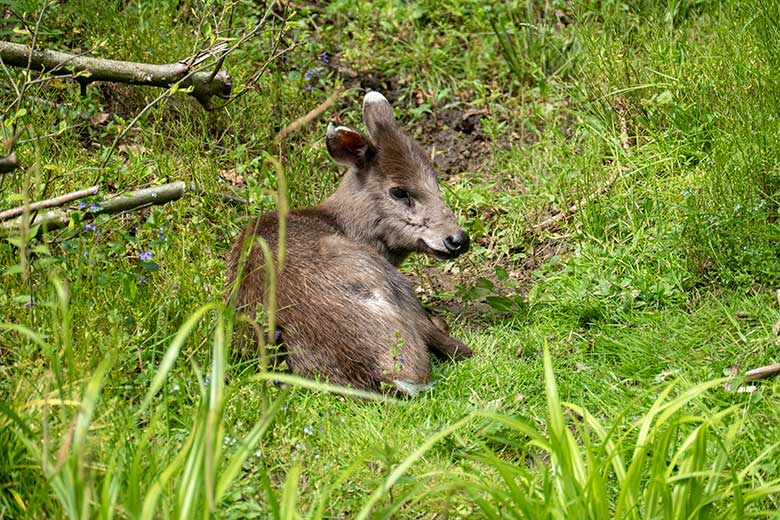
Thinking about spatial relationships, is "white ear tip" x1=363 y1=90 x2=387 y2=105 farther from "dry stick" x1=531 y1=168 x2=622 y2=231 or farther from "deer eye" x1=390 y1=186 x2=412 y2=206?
"dry stick" x1=531 y1=168 x2=622 y2=231

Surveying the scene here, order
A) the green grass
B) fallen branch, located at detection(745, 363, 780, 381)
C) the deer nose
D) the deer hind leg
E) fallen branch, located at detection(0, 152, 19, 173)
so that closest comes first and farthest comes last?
1. the green grass
2. fallen branch, located at detection(0, 152, 19, 173)
3. fallen branch, located at detection(745, 363, 780, 381)
4. the deer hind leg
5. the deer nose

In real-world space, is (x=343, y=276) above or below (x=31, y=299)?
below

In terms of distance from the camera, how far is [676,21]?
8.20 metres

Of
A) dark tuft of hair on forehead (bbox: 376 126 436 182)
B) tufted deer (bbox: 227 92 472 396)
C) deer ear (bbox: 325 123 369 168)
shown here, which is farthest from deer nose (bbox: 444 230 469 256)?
deer ear (bbox: 325 123 369 168)

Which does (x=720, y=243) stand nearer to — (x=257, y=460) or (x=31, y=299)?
(x=257, y=460)

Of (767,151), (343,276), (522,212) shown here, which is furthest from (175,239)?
(767,151)

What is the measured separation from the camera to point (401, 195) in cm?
652

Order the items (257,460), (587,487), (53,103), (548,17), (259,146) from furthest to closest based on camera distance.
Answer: (548,17), (259,146), (53,103), (257,460), (587,487)

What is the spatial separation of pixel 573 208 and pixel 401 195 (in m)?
1.37

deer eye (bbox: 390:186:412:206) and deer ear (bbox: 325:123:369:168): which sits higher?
deer ear (bbox: 325:123:369:168)

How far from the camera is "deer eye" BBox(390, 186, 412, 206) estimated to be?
650cm

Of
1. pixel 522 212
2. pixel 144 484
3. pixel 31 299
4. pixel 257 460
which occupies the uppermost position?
pixel 31 299

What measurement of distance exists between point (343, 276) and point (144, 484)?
1966 mm

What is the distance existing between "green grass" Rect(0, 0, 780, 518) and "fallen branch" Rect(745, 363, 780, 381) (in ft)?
0.15
